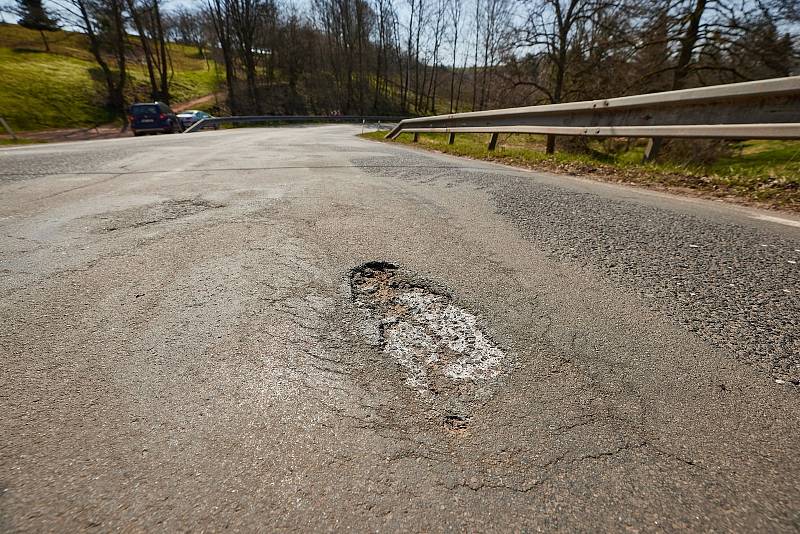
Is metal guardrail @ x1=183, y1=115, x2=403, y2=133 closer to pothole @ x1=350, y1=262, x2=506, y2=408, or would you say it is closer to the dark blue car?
the dark blue car

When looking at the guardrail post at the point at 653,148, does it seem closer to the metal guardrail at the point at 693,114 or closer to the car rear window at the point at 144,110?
the metal guardrail at the point at 693,114

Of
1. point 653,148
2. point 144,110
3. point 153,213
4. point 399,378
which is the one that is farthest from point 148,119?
point 399,378

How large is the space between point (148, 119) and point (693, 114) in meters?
20.7

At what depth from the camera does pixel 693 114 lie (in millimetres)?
4434

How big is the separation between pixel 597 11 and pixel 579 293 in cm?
1389

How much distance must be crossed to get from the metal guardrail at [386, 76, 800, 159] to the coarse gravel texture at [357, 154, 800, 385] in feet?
6.00

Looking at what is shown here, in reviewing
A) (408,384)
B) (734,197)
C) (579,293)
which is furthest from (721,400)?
(734,197)

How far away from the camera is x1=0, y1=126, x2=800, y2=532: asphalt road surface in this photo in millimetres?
893

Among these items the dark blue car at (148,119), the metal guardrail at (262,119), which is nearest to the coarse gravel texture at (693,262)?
the dark blue car at (148,119)

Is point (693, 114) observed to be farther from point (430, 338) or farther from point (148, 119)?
point (148, 119)

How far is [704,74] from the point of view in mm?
10047

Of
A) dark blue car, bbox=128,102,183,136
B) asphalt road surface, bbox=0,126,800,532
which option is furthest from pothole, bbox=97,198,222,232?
dark blue car, bbox=128,102,183,136

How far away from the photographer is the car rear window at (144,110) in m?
16.8

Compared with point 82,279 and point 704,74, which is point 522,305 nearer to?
point 82,279
